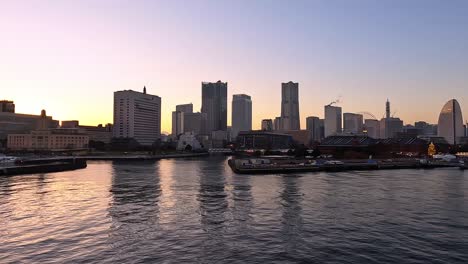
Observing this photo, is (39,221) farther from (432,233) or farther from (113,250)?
(432,233)

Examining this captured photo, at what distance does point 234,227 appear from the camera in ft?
98.8

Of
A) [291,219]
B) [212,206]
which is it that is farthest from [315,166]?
[291,219]

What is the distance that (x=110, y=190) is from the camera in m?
54.3

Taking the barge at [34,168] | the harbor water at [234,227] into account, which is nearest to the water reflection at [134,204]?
the harbor water at [234,227]

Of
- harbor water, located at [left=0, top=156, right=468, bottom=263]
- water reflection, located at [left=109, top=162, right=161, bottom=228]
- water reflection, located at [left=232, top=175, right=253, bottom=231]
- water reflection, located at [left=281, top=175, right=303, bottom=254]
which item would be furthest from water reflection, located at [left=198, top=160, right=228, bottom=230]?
water reflection, located at [left=281, top=175, right=303, bottom=254]

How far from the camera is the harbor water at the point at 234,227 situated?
2291 cm

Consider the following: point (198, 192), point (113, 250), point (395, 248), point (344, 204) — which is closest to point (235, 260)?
point (113, 250)

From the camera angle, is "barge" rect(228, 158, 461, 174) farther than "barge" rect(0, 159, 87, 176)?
Yes

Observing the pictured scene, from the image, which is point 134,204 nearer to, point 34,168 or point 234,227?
point 234,227

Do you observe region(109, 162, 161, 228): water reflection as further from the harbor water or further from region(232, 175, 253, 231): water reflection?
region(232, 175, 253, 231): water reflection

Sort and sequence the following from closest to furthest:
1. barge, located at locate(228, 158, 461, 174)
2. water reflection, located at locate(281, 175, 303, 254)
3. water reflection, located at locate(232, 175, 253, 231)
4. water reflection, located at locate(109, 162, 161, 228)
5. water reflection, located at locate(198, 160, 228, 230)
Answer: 1. water reflection, located at locate(281, 175, 303, 254)
2. water reflection, located at locate(232, 175, 253, 231)
3. water reflection, located at locate(198, 160, 228, 230)
4. water reflection, located at locate(109, 162, 161, 228)
5. barge, located at locate(228, 158, 461, 174)

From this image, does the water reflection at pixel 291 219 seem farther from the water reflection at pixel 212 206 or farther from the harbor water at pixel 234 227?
the water reflection at pixel 212 206

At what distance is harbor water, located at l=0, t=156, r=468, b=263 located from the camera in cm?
2291

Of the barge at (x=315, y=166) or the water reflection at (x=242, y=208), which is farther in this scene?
the barge at (x=315, y=166)
